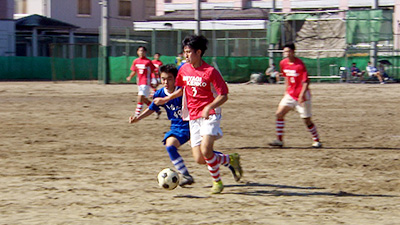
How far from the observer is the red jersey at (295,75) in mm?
10961

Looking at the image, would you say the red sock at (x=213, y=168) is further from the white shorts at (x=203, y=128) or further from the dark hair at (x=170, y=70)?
the dark hair at (x=170, y=70)

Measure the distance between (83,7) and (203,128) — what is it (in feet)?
159

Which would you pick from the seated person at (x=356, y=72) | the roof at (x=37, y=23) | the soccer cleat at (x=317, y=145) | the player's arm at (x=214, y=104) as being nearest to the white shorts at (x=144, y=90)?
the soccer cleat at (x=317, y=145)

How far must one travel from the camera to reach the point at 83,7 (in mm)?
53750

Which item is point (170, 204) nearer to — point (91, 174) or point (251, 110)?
point (91, 174)

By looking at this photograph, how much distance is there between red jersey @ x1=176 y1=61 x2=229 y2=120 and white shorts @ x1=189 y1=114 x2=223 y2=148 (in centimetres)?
6

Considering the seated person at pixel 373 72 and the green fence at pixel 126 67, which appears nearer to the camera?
the seated person at pixel 373 72

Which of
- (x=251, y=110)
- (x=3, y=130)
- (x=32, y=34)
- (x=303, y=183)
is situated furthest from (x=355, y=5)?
(x=303, y=183)

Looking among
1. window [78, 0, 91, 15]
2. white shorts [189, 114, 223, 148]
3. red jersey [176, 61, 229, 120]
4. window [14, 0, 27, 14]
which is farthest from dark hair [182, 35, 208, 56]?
window [78, 0, 91, 15]

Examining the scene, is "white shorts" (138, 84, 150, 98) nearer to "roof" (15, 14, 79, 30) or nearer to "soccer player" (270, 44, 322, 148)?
"soccer player" (270, 44, 322, 148)

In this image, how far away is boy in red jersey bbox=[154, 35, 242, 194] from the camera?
6.91 m

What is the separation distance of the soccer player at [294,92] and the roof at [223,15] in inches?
1270

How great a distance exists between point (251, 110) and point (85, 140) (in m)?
6.84

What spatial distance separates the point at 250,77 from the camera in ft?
106
